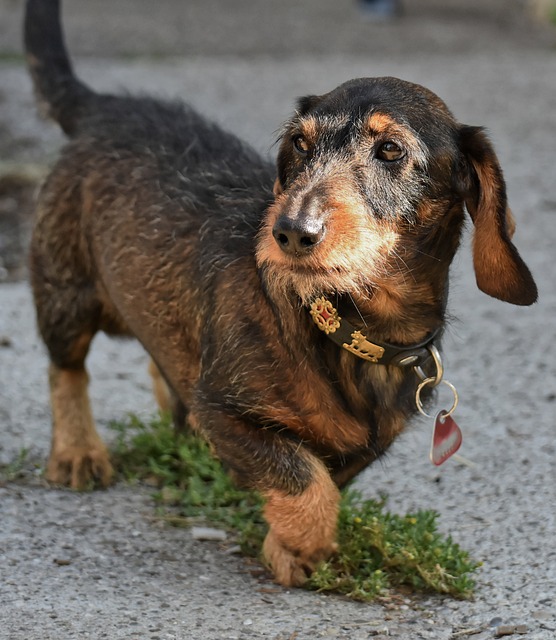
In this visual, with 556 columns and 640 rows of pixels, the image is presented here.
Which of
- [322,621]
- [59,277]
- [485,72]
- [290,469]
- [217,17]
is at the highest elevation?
[217,17]

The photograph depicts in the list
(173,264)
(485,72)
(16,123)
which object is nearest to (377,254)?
(173,264)

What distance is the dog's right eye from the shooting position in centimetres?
393

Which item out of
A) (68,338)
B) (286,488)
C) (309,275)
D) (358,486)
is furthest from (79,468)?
(309,275)

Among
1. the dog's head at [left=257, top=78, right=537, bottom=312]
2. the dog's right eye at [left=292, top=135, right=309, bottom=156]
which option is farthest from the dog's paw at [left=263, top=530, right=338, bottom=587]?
the dog's right eye at [left=292, top=135, right=309, bottom=156]

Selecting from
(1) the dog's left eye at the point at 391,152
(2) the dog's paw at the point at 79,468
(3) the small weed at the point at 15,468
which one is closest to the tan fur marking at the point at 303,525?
(1) the dog's left eye at the point at 391,152

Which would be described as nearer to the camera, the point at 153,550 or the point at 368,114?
the point at 368,114

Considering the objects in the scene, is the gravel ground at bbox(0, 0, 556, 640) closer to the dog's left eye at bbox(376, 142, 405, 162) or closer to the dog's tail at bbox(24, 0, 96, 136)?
the dog's left eye at bbox(376, 142, 405, 162)

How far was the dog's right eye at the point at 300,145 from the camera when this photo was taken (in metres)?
3.93

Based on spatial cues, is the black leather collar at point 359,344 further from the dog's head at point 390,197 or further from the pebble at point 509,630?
the pebble at point 509,630

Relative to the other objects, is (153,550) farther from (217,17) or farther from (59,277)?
(217,17)

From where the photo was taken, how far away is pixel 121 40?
1454 cm

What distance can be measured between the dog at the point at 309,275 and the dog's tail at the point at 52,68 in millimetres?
746

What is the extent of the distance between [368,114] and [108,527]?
198 centimetres

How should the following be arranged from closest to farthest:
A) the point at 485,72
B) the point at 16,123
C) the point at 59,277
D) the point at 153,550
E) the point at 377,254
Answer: the point at 377,254
the point at 153,550
the point at 59,277
the point at 16,123
the point at 485,72
